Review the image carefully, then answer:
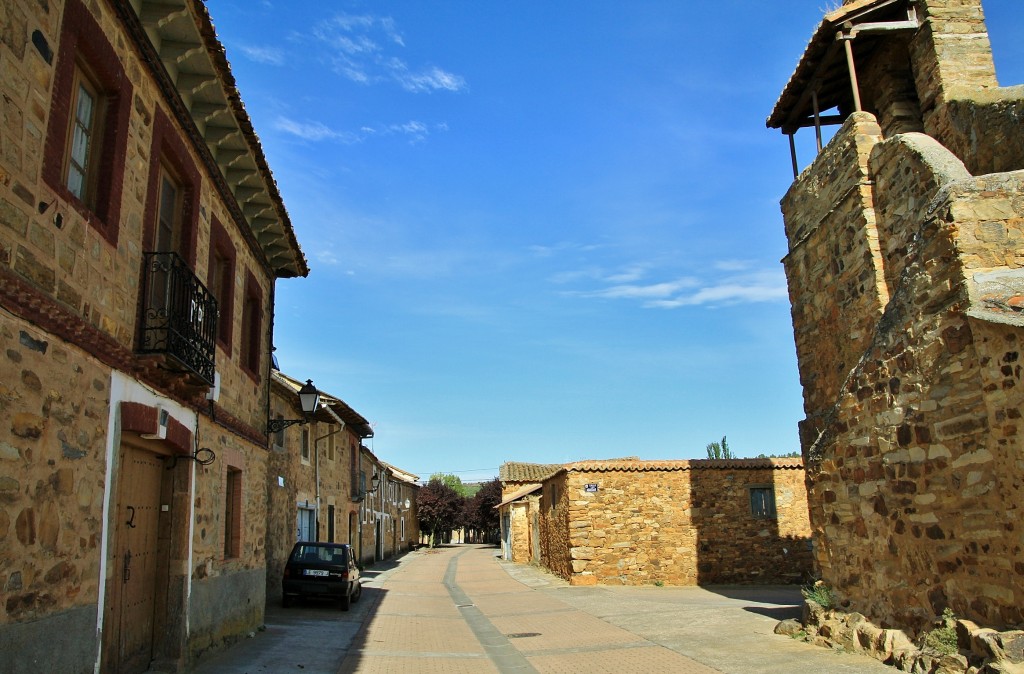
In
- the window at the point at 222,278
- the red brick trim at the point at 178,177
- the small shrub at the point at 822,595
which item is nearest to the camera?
the red brick trim at the point at 178,177

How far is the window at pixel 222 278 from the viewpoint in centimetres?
935

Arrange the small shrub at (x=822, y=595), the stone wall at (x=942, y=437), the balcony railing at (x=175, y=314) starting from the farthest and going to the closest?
the small shrub at (x=822, y=595), the balcony railing at (x=175, y=314), the stone wall at (x=942, y=437)

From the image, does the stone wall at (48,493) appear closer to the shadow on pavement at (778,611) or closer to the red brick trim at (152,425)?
the red brick trim at (152,425)

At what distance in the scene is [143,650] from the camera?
7297mm

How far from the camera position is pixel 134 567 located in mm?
7113

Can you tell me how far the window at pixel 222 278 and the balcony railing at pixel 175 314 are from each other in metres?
1.38

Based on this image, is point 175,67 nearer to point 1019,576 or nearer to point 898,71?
point 1019,576

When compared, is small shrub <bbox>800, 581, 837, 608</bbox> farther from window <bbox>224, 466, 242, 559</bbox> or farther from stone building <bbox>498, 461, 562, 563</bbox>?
stone building <bbox>498, 461, 562, 563</bbox>

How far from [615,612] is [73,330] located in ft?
35.9

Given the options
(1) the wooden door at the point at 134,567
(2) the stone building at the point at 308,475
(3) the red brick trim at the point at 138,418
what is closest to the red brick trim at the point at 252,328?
(2) the stone building at the point at 308,475

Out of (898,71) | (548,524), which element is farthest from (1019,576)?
(548,524)

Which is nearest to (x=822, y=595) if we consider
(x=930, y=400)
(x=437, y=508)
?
(x=930, y=400)

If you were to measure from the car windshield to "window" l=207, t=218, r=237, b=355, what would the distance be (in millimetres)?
7028

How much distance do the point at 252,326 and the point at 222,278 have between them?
1.83 metres
